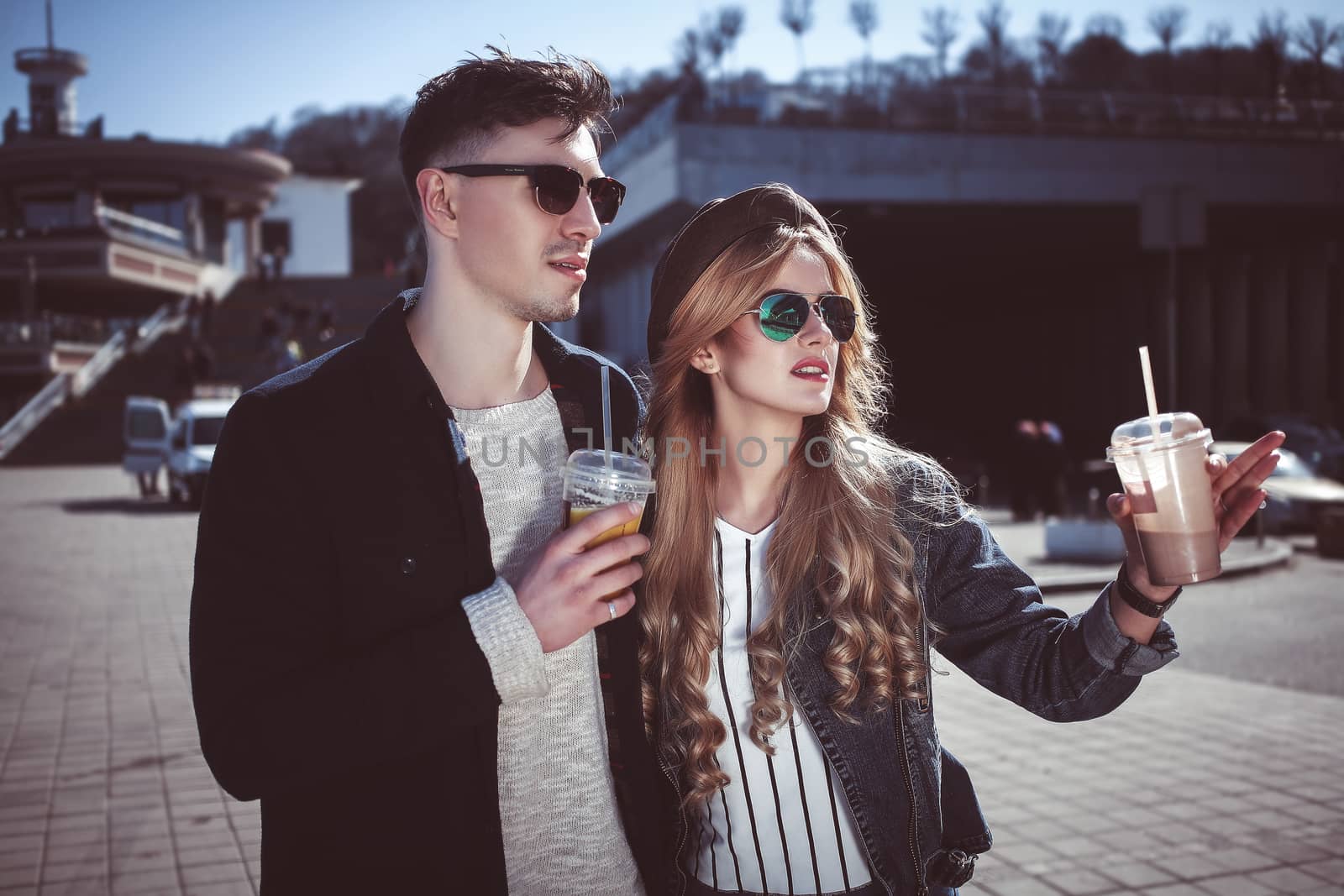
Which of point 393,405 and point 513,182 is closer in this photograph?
point 393,405

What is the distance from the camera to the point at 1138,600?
6.90 feet

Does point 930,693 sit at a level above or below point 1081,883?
above

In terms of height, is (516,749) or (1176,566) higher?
(1176,566)

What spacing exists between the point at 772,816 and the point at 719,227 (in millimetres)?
1303

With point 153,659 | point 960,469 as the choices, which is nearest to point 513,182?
point 153,659

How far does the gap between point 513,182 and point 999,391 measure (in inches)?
1798

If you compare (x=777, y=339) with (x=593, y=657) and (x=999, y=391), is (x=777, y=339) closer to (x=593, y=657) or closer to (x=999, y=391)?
(x=593, y=657)

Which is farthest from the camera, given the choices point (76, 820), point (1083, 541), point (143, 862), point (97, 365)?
point (97, 365)

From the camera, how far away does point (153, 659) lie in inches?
352

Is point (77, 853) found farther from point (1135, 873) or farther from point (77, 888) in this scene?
point (1135, 873)

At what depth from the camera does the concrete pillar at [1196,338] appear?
112 ft

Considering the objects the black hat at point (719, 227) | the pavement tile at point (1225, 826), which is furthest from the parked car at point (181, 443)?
the black hat at point (719, 227)

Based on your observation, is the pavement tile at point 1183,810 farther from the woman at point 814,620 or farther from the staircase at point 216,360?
the staircase at point 216,360

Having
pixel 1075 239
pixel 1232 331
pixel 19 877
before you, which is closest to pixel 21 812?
pixel 19 877
